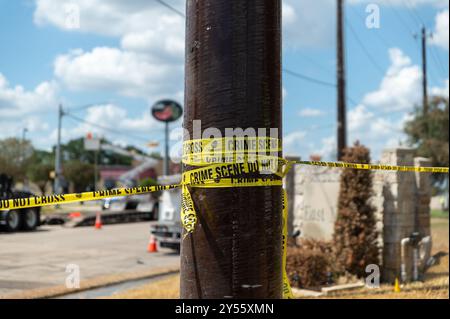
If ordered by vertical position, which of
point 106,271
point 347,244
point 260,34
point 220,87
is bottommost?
point 106,271

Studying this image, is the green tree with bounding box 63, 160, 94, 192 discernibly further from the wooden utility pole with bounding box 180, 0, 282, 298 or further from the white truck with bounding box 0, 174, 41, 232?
the wooden utility pole with bounding box 180, 0, 282, 298

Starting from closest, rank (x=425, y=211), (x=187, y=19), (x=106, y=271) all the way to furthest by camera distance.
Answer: (x=187, y=19) → (x=425, y=211) → (x=106, y=271)

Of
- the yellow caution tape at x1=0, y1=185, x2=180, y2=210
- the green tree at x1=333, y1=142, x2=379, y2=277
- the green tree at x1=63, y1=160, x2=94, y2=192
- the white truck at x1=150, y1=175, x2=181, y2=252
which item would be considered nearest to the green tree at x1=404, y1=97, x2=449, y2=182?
the white truck at x1=150, y1=175, x2=181, y2=252

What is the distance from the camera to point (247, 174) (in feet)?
7.02

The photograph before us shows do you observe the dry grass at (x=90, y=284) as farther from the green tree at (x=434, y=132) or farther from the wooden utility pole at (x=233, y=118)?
the green tree at (x=434, y=132)

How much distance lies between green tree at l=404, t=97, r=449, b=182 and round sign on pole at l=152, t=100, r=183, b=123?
18630 mm

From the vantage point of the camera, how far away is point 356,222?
9.43m

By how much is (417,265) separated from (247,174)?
8.46 meters

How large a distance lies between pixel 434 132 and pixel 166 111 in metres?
21.1

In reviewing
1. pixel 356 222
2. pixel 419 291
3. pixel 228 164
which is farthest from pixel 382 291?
pixel 228 164

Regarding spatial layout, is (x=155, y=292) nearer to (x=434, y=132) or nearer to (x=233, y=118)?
(x=233, y=118)

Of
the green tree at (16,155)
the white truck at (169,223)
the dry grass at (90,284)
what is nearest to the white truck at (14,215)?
the white truck at (169,223)
